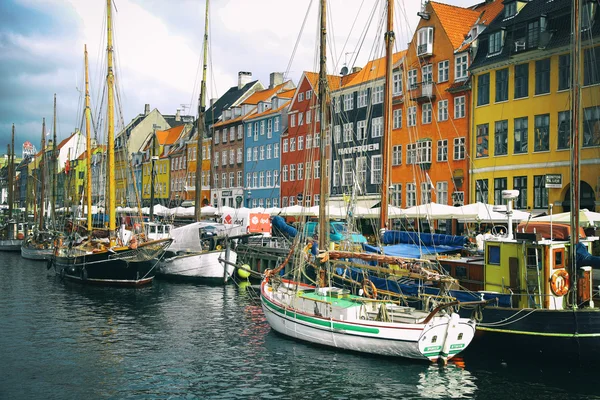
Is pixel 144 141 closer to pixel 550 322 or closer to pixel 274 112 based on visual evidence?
pixel 274 112

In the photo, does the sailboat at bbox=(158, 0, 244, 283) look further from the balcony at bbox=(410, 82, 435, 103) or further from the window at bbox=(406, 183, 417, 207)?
the balcony at bbox=(410, 82, 435, 103)

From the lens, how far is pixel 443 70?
4866 cm

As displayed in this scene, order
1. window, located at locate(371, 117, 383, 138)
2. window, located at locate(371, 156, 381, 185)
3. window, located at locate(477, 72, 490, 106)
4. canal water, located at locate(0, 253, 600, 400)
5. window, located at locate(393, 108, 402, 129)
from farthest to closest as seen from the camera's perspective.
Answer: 1. window, located at locate(371, 156, 381, 185)
2. window, located at locate(371, 117, 383, 138)
3. window, located at locate(393, 108, 402, 129)
4. window, located at locate(477, 72, 490, 106)
5. canal water, located at locate(0, 253, 600, 400)

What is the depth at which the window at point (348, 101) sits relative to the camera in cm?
5941

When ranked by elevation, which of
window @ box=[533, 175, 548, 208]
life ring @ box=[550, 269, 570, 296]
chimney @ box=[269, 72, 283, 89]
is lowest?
life ring @ box=[550, 269, 570, 296]

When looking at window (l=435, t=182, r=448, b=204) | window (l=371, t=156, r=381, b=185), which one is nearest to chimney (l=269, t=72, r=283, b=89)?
window (l=371, t=156, r=381, b=185)

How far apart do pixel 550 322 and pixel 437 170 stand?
30.2 m

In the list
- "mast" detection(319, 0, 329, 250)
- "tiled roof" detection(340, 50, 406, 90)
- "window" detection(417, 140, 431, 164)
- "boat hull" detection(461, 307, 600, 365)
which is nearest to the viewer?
"boat hull" detection(461, 307, 600, 365)

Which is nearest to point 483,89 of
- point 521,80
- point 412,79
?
point 521,80

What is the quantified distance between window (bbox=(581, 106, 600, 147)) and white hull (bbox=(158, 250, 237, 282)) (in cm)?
2187

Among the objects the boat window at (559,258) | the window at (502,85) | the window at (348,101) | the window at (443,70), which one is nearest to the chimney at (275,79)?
the window at (348,101)

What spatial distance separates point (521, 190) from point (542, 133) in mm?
3810

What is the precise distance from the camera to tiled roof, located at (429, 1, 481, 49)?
159ft

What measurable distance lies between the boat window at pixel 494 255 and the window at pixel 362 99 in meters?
36.6
